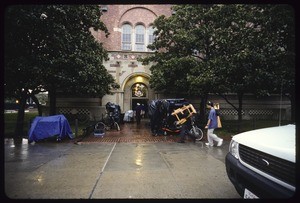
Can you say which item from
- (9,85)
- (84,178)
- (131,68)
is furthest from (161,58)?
(84,178)

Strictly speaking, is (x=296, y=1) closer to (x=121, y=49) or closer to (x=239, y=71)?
(x=239, y=71)

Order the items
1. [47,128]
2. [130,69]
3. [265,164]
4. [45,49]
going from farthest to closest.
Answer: [130,69], [45,49], [47,128], [265,164]

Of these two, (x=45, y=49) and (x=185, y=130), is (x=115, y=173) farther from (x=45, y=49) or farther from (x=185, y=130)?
(x=45, y=49)

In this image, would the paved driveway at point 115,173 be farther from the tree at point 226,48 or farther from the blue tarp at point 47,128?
the tree at point 226,48

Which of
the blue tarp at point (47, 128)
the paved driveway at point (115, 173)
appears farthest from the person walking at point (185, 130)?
the blue tarp at point (47, 128)

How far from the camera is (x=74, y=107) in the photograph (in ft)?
77.9

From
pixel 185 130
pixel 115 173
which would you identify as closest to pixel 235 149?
pixel 115 173

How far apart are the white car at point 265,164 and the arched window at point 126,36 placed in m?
22.0

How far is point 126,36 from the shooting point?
25.4m

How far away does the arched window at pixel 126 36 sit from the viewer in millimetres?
25305

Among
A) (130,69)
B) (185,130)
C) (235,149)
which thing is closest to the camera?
(235,149)

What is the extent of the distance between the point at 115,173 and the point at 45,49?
955 cm

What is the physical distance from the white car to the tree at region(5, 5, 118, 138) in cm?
911

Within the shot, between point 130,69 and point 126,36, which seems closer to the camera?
point 130,69
